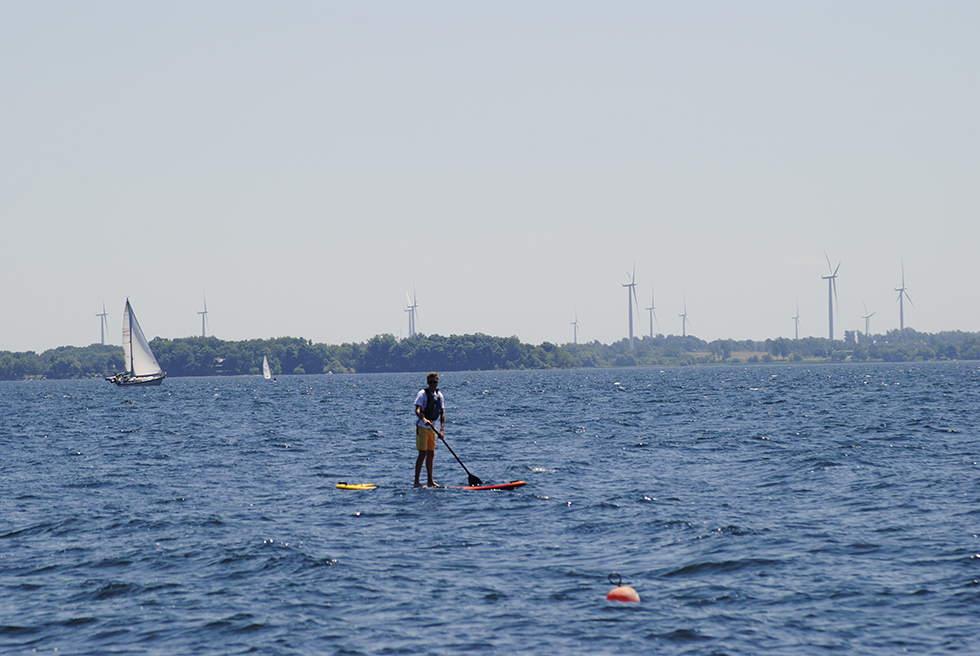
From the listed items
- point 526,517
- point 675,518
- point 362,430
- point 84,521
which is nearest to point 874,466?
point 675,518

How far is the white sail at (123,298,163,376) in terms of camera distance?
122000 millimetres

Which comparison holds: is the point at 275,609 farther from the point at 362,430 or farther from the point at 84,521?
the point at 362,430

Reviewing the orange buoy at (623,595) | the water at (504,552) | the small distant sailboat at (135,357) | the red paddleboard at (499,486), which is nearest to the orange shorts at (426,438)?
the water at (504,552)

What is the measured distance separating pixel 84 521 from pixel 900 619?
1626 centimetres

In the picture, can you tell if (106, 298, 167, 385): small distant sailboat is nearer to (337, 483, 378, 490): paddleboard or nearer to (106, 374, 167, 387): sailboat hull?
(106, 374, 167, 387): sailboat hull

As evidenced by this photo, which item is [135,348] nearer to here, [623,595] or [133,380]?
[133,380]

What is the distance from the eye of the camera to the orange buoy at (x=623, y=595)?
1303 cm

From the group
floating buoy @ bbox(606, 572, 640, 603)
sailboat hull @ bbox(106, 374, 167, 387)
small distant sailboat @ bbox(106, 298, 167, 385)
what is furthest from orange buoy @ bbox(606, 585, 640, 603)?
sailboat hull @ bbox(106, 374, 167, 387)

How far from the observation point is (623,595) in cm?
1305

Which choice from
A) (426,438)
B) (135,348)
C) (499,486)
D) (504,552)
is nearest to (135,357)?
(135,348)

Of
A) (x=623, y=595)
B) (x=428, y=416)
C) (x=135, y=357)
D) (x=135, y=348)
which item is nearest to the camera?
(x=623, y=595)

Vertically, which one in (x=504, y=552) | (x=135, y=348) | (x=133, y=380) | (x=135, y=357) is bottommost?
(x=504, y=552)

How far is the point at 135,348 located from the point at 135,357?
1.59 m

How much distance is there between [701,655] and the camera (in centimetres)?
1098
